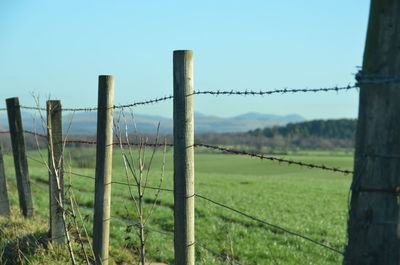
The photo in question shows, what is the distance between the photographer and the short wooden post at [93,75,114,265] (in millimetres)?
5629

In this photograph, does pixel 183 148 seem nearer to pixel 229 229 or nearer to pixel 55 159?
pixel 55 159

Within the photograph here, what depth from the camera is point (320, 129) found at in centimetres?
14112

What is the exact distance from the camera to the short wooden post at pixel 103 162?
18.5 feet

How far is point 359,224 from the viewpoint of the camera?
2.90m

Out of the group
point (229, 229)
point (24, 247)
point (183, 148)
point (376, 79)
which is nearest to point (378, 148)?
point (376, 79)

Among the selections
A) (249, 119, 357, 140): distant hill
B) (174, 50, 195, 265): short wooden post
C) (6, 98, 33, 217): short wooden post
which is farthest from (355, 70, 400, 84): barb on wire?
(249, 119, 357, 140): distant hill

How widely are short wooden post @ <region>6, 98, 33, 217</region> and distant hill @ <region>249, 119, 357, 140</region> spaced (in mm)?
120410

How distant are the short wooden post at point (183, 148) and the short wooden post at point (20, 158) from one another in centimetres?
547

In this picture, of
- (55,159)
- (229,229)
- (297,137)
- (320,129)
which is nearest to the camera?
(55,159)

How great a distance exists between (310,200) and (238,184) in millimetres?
8028

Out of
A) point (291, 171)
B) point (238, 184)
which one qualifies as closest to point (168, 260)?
point (238, 184)

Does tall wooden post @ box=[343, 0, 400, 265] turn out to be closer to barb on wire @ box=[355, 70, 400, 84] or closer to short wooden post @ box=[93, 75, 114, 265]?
barb on wire @ box=[355, 70, 400, 84]

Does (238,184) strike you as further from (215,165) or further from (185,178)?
(215,165)

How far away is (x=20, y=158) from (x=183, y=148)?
570cm
